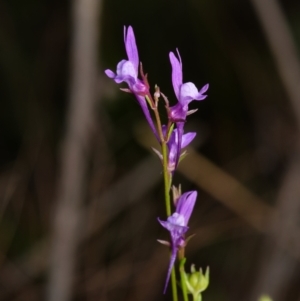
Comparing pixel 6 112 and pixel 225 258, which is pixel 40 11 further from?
Answer: pixel 225 258

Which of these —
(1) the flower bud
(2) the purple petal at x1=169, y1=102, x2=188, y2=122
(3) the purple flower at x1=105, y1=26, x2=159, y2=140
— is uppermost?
(3) the purple flower at x1=105, y1=26, x2=159, y2=140

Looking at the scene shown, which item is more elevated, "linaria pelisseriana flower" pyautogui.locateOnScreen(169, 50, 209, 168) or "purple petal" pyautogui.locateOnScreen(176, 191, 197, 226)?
"linaria pelisseriana flower" pyautogui.locateOnScreen(169, 50, 209, 168)

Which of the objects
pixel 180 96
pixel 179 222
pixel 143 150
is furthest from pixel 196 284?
pixel 143 150

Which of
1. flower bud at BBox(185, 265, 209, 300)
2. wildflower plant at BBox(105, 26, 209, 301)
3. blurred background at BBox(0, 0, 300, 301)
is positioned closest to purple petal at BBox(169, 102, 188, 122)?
wildflower plant at BBox(105, 26, 209, 301)

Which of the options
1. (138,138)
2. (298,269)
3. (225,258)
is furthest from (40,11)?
(298,269)

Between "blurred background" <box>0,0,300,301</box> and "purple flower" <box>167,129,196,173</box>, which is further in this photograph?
"blurred background" <box>0,0,300,301</box>

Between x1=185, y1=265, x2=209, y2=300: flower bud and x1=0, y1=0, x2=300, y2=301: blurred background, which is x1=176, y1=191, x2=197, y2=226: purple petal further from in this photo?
x1=0, y1=0, x2=300, y2=301: blurred background

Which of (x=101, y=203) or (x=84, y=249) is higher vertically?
(x=101, y=203)
